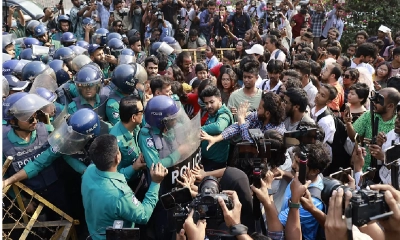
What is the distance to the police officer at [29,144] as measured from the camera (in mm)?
4301

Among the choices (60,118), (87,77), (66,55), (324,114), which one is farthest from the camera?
(66,55)

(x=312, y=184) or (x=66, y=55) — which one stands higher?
(x=312, y=184)

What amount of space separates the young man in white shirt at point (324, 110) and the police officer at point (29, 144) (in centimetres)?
283

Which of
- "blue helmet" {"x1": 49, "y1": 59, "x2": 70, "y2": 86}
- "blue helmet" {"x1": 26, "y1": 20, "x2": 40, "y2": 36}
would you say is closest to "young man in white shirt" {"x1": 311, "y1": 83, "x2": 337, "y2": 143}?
"blue helmet" {"x1": 49, "y1": 59, "x2": 70, "y2": 86}

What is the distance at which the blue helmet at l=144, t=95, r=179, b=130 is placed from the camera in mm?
3988

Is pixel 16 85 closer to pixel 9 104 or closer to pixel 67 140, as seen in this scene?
pixel 9 104

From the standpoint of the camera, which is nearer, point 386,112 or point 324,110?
point 386,112

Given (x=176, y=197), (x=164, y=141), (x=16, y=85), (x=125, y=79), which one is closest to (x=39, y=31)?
(x=16, y=85)

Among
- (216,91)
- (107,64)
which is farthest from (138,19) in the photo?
(216,91)

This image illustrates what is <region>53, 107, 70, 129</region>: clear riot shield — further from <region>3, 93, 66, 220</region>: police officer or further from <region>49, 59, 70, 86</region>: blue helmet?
<region>49, 59, 70, 86</region>: blue helmet

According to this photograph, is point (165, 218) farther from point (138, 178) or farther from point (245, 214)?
point (245, 214)

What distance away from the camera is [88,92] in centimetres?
548

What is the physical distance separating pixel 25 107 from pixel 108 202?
154 centimetres

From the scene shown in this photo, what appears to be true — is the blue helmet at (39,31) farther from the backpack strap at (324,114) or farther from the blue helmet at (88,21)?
the backpack strap at (324,114)
